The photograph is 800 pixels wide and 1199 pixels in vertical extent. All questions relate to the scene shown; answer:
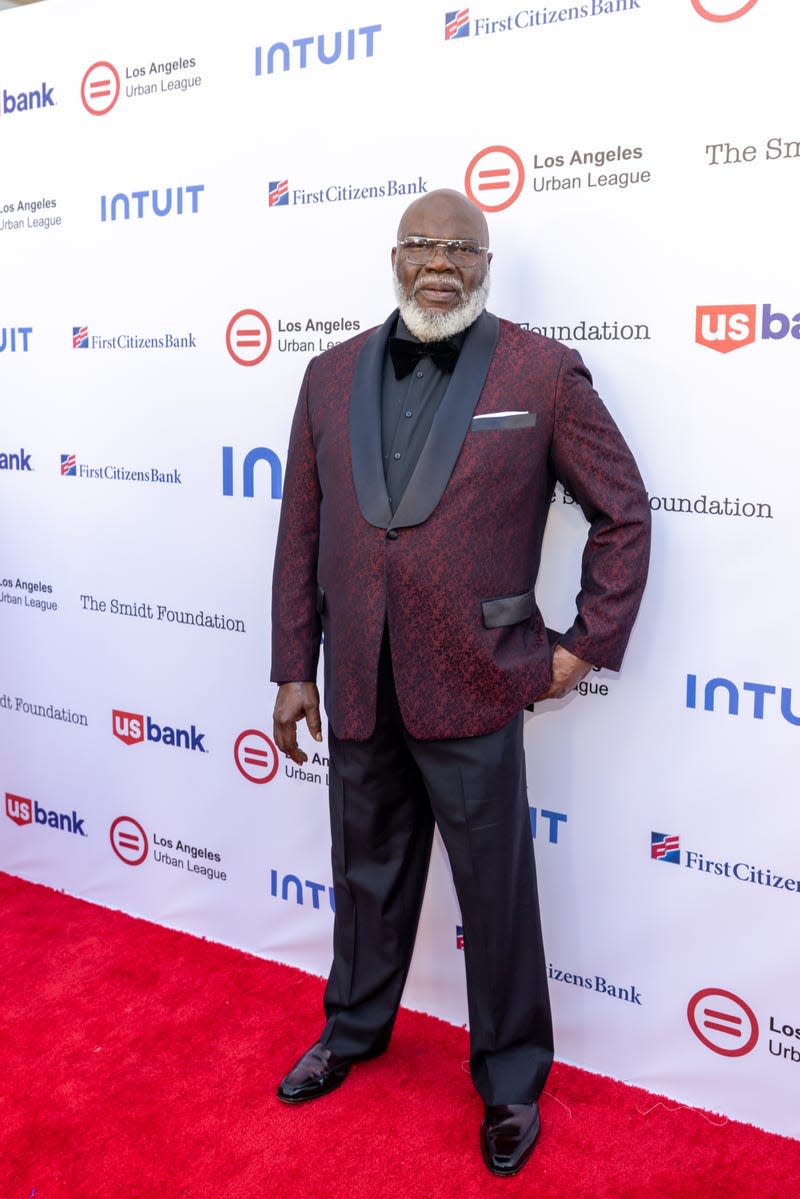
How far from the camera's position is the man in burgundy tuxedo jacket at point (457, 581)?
2.00 m

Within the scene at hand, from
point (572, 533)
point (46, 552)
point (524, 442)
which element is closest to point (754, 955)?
point (572, 533)

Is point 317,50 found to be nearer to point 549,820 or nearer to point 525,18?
point 525,18

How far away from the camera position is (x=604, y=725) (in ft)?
7.65

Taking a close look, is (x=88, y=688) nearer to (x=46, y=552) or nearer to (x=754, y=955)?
(x=46, y=552)

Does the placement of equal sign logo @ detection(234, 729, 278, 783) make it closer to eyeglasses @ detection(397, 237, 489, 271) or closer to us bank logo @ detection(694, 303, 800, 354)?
eyeglasses @ detection(397, 237, 489, 271)

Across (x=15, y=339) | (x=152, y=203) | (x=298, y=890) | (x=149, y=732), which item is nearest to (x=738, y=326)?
(x=152, y=203)

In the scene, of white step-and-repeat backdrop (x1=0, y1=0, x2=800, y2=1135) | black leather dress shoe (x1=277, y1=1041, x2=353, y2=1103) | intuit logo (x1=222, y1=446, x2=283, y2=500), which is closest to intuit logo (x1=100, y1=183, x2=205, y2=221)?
white step-and-repeat backdrop (x1=0, y1=0, x2=800, y2=1135)

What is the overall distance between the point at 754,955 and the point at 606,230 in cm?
147

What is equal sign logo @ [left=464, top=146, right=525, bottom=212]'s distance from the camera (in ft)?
7.38

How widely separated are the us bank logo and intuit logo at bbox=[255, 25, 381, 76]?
0.96 m

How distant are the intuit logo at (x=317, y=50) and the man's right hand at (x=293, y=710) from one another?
1.37m

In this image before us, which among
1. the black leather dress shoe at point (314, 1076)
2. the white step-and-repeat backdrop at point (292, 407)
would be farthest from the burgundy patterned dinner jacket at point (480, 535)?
the black leather dress shoe at point (314, 1076)

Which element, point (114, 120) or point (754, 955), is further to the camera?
point (114, 120)

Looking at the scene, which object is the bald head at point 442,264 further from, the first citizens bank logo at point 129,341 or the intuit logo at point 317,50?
the first citizens bank logo at point 129,341
